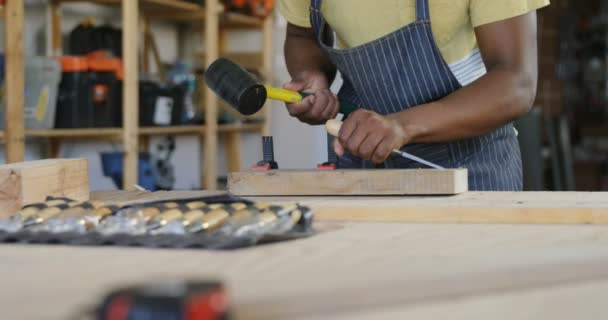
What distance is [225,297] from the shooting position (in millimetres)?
614

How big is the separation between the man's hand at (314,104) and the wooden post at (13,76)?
1.97 m

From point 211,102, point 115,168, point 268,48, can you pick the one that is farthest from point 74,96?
point 268,48

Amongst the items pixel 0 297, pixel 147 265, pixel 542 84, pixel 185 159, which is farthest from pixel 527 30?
pixel 542 84

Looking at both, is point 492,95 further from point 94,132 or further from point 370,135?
point 94,132

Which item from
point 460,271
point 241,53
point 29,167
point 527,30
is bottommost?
point 460,271

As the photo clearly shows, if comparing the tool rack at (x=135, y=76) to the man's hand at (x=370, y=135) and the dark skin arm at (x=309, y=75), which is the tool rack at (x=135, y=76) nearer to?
the dark skin arm at (x=309, y=75)

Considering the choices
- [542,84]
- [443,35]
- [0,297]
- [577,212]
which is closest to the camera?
[0,297]

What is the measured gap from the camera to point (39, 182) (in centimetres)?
145

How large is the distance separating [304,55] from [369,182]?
0.91 meters

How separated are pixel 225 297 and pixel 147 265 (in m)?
0.32

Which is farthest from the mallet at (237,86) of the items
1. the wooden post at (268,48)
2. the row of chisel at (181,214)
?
the wooden post at (268,48)

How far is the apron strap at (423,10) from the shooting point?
2135mm

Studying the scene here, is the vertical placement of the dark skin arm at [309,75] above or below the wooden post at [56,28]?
below

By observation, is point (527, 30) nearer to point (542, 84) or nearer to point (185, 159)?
point (185, 159)
